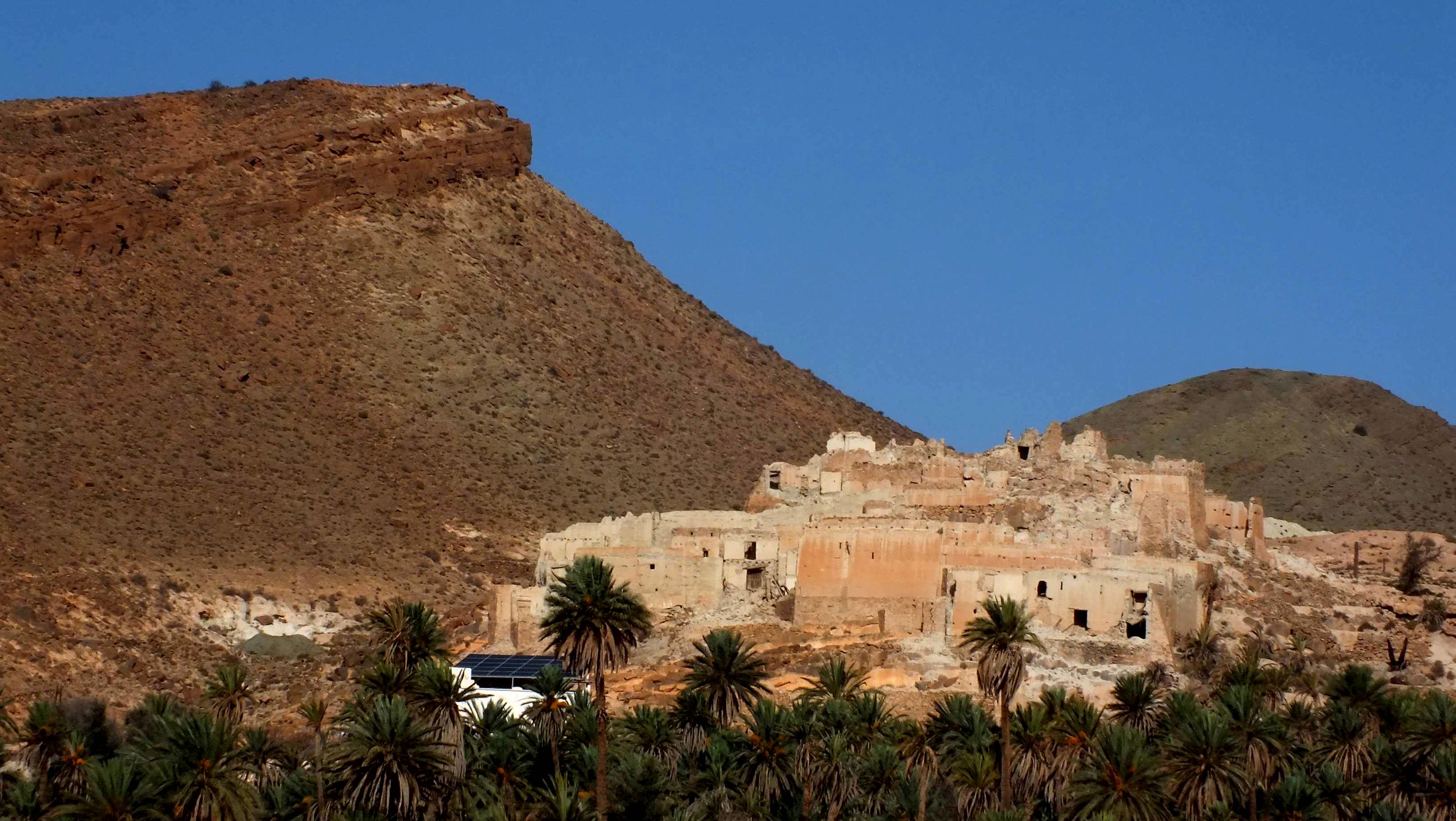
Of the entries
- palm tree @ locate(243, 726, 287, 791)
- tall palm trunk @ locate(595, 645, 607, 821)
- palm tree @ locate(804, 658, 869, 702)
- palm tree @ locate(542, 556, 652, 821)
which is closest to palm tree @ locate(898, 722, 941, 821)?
palm tree @ locate(804, 658, 869, 702)

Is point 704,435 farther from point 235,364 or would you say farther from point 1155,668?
point 1155,668

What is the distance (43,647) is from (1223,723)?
31828mm

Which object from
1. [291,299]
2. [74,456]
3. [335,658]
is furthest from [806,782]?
[291,299]

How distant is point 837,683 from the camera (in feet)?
175

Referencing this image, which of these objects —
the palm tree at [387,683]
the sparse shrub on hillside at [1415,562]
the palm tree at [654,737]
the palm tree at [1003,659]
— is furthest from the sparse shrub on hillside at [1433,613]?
the palm tree at [387,683]

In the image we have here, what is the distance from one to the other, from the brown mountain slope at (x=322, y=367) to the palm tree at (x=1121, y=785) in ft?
94.7

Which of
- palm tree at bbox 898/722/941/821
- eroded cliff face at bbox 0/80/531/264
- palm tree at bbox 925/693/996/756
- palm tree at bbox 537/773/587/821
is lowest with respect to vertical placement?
palm tree at bbox 537/773/587/821

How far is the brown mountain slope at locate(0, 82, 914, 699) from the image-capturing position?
3118 inches

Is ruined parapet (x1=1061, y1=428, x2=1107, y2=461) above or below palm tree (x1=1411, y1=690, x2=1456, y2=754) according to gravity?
above

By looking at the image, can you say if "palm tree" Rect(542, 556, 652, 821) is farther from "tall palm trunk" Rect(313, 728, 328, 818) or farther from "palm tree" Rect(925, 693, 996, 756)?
"palm tree" Rect(925, 693, 996, 756)

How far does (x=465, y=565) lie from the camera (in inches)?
3228

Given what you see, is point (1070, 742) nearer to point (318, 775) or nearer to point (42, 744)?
point (318, 775)

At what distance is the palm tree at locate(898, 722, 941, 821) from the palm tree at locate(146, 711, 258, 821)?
480 inches

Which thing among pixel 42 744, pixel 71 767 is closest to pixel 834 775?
pixel 71 767
